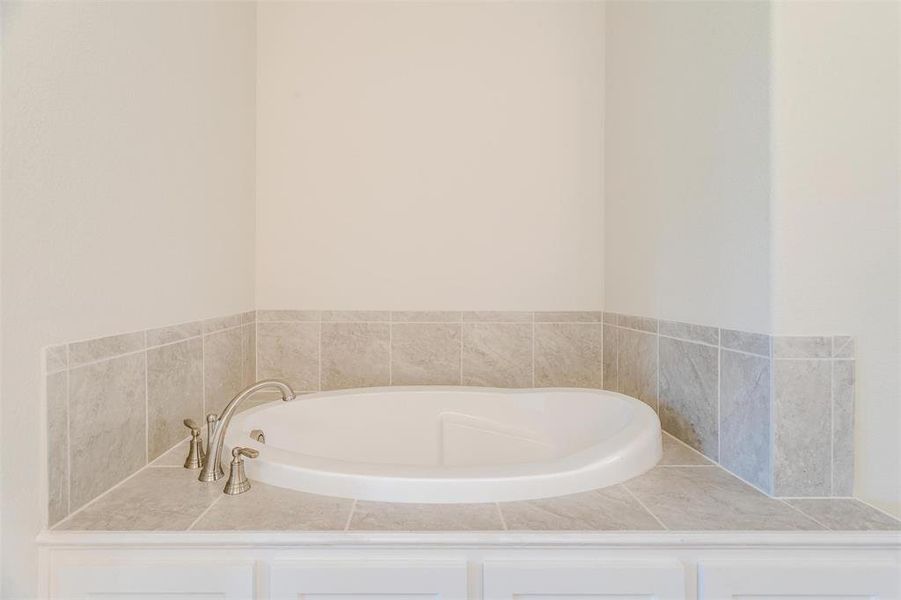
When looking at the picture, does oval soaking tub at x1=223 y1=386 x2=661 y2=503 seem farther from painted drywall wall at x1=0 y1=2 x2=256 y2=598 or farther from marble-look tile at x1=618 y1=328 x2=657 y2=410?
painted drywall wall at x1=0 y1=2 x2=256 y2=598

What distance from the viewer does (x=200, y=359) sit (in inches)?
60.3

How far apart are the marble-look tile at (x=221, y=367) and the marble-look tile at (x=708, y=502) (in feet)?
4.21

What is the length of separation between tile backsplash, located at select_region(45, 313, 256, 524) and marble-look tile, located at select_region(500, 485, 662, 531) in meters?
0.86

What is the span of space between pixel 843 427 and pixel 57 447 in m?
1.59

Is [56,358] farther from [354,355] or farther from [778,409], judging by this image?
[778,409]

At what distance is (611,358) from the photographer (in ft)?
6.48

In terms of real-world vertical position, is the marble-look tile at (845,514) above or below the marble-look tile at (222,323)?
below

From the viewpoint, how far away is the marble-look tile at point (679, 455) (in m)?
1.26

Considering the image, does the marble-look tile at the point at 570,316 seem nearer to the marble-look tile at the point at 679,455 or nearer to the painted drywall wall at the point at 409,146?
the painted drywall wall at the point at 409,146

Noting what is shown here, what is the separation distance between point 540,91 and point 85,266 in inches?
67.8
